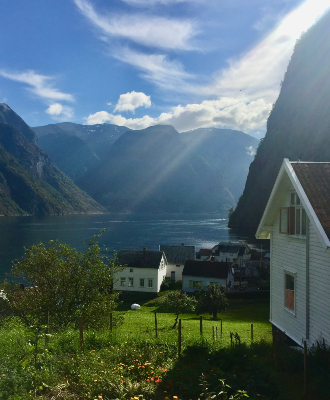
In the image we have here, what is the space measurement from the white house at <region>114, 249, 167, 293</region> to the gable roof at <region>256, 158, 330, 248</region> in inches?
1727

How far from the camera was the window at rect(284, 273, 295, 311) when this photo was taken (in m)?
13.4

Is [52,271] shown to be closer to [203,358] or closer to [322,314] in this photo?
[203,358]

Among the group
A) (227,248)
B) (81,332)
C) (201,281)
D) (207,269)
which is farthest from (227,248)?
(81,332)

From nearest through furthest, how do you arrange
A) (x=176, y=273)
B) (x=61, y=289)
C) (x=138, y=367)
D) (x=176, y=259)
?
(x=138, y=367)
(x=61, y=289)
(x=176, y=273)
(x=176, y=259)

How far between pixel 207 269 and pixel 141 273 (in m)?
10.9

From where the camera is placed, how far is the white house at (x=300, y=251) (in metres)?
10.9

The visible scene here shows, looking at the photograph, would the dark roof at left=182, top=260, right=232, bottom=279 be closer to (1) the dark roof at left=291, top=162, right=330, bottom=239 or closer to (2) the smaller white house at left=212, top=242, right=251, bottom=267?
(2) the smaller white house at left=212, top=242, right=251, bottom=267

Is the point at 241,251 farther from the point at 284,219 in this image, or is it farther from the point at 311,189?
the point at 311,189

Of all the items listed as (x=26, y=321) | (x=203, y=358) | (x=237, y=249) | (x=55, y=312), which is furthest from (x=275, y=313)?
(x=237, y=249)

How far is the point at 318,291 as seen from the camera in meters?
11.4

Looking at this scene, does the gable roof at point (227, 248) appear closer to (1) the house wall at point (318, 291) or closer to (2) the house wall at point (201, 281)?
(2) the house wall at point (201, 281)

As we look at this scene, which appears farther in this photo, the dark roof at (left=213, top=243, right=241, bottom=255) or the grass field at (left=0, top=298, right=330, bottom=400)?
the dark roof at (left=213, top=243, right=241, bottom=255)

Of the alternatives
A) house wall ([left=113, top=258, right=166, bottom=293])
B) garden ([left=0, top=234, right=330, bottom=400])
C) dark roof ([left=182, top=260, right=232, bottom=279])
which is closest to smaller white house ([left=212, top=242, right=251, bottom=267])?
dark roof ([left=182, top=260, right=232, bottom=279])

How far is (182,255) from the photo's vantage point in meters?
67.6
